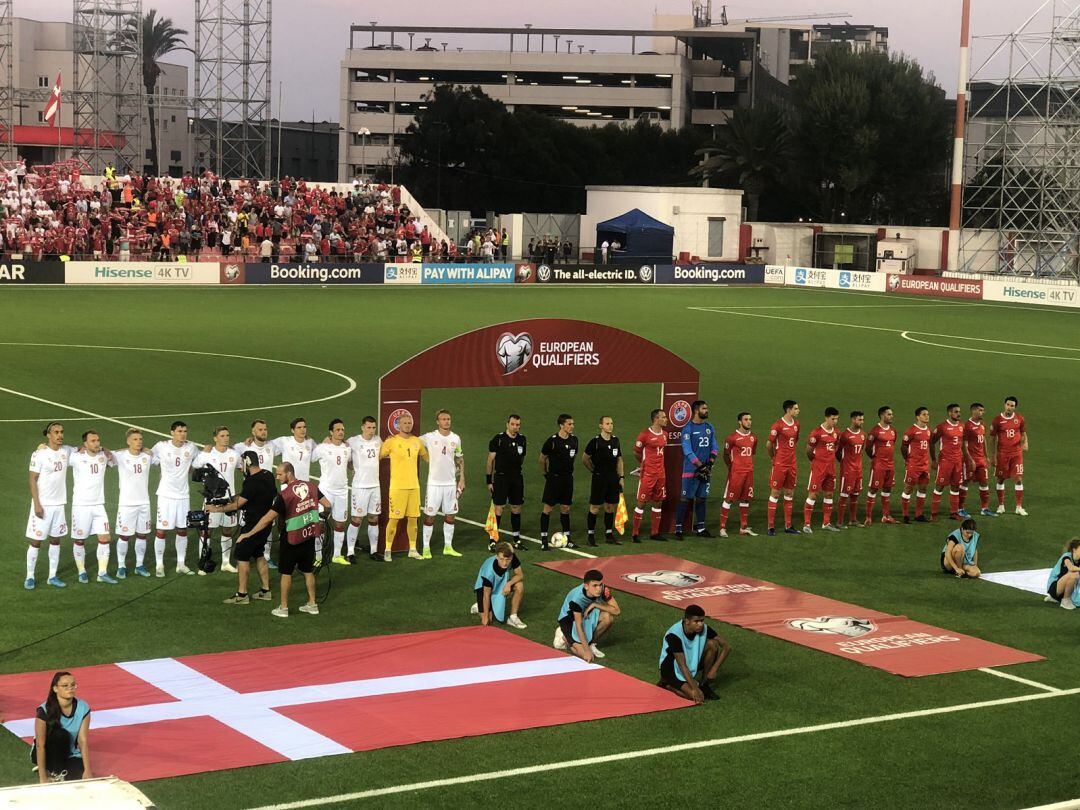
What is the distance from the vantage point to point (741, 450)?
2064 cm

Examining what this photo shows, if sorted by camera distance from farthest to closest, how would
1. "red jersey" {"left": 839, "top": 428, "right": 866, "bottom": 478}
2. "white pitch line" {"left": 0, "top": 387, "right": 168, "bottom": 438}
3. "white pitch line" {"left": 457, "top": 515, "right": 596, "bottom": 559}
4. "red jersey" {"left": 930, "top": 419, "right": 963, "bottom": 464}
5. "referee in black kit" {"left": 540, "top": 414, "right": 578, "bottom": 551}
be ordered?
1. "white pitch line" {"left": 0, "top": 387, "right": 168, "bottom": 438}
2. "red jersey" {"left": 930, "top": 419, "right": 963, "bottom": 464}
3. "red jersey" {"left": 839, "top": 428, "right": 866, "bottom": 478}
4. "referee in black kit" {"left": 540, "top": 414, "right": 578, "bottom": 551}
5. "white pitch line" {"left": 457, "top": 515, "right": 596, "bottom": 559}

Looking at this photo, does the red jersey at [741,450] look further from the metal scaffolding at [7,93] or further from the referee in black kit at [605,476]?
the metal scaffolding at [7,93]

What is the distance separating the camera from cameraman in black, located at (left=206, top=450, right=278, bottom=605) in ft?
54.0

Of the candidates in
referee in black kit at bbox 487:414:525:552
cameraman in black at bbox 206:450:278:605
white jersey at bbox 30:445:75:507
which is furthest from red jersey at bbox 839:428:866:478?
white jersey at bbox 30:445:75:507

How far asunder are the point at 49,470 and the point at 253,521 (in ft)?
8.10

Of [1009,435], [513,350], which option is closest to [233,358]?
[513,350]

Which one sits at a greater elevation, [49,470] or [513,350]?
[513,350]

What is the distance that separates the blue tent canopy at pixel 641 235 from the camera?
267ft

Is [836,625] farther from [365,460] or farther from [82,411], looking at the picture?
[82,411]

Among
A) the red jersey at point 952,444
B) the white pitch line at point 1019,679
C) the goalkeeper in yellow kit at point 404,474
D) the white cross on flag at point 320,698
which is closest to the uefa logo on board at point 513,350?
the goalkeeper in yellow kit at point 404,474

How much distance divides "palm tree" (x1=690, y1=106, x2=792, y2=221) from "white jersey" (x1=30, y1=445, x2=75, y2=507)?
80072mm

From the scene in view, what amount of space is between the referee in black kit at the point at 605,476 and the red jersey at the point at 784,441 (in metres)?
2.40

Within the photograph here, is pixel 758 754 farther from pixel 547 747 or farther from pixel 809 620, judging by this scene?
pixel 809 620

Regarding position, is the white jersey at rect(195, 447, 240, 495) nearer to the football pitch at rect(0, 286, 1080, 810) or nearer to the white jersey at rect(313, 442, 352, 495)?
the white jersey at rect(313, 442, 352, 495)
